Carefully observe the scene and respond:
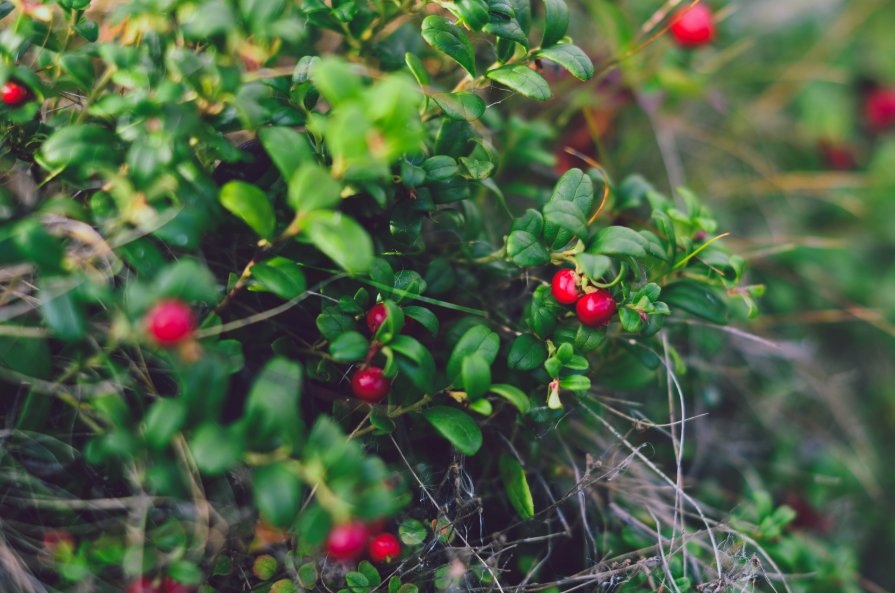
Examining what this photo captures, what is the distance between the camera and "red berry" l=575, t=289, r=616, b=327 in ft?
4.64

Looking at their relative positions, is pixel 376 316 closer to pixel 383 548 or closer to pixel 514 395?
pixel 514 395

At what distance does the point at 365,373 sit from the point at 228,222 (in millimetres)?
429

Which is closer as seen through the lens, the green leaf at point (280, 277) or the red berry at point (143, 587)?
the red berry at point (143, 587)

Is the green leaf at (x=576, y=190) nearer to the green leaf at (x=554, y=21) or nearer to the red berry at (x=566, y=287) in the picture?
the red berry at (x=566, y=287)

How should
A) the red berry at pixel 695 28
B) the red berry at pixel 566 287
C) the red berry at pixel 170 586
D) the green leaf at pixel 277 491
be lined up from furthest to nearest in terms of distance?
the red berry at pixel 695 28
the red berry at pixel 566 287
the red berry at pixel 170 586
the green leaf at pixel 277 491

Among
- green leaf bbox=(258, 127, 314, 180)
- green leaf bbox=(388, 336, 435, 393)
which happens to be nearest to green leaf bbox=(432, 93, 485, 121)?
green leaf bbox=(258, 127, 314, 180)

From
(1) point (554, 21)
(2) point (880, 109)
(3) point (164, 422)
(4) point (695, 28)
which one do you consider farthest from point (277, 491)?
(2) point (880, 109)

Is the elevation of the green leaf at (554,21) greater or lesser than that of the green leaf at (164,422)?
greater

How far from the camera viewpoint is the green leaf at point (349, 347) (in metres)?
1.31

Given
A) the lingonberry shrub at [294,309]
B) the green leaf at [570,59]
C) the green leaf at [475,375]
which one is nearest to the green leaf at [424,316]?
the lingonberry shrub at [294,309]

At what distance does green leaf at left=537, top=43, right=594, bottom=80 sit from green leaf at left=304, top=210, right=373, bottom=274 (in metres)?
0.62

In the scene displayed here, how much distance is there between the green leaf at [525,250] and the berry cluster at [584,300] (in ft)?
0.20

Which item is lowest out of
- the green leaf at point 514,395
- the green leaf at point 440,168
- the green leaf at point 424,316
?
the green leaf at point 514,395

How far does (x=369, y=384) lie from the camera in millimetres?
1357
